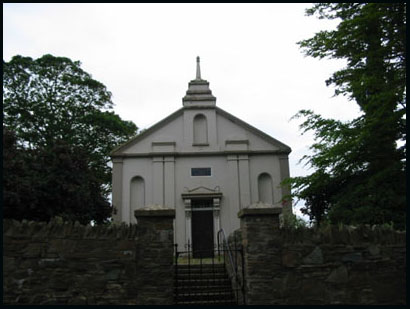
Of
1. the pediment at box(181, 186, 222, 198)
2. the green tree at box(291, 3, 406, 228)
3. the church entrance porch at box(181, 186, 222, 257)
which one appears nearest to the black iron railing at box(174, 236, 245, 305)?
the green tree at box(291, 3, 406, 228)

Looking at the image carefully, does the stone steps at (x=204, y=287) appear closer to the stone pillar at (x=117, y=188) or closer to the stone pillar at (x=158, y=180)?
the stone pillar at (x=158, y=180)

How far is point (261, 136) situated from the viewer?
20188mm

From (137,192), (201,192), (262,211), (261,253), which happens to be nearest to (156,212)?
(262,211)

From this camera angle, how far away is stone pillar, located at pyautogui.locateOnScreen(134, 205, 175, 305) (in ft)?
21.3

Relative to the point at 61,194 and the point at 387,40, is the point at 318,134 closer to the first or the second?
the point at 387,40

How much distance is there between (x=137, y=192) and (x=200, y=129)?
4.67 m

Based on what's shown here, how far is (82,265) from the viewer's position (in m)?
6.56

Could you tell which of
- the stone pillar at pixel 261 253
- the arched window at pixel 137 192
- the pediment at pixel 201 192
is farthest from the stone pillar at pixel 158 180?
the stone pillar at pixel 261 253

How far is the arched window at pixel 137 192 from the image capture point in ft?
63.0

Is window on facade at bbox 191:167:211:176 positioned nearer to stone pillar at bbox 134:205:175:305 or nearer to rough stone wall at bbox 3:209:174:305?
stone pillar at bbox 134:205:175:305

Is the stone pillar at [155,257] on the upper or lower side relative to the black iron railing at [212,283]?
upper

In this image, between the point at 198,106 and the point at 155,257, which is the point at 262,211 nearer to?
the point at 155,257

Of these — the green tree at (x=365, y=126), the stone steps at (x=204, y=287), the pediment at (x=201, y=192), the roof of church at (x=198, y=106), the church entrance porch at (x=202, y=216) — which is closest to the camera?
the stone steps at (x=204, y=287)

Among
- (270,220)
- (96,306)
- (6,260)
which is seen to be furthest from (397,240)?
(6,260)
